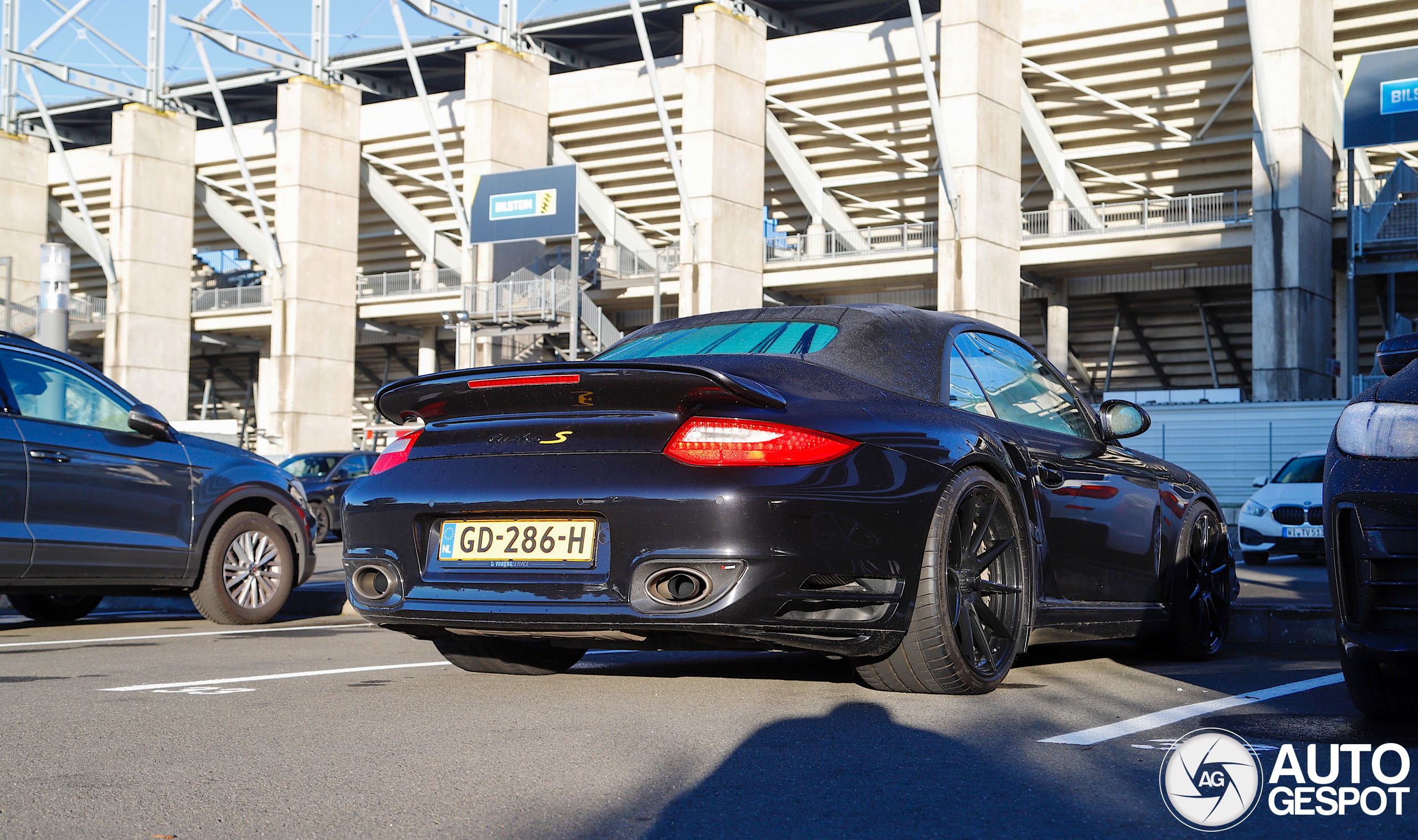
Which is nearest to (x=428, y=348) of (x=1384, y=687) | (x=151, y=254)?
(x=151, y=254)

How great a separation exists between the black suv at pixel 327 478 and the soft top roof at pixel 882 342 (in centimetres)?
1759

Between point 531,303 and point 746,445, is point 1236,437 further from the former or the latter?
point 746,445

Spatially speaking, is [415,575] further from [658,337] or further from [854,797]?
[854,797]

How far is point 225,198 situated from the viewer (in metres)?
50.8

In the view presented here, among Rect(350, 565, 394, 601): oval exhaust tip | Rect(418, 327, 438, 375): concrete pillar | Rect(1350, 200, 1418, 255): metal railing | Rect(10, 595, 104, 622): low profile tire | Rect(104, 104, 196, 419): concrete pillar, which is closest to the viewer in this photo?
Rect(350, 565, 394, 601): oval exhaust tip

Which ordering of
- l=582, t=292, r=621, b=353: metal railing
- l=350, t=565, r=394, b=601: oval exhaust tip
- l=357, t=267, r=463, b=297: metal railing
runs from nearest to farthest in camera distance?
l=350, t=565, r=394, b=601: oval exhaust tip < l=582, t=292, r=621, b=353: metal railing < l=357, t=267, r=463, b=297: metal railing

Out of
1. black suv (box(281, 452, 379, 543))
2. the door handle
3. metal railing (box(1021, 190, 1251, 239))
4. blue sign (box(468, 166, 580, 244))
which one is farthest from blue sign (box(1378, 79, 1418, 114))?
the door handle

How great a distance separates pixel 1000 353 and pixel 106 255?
158ft

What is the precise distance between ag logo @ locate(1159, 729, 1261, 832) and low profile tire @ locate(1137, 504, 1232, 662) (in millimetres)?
2349

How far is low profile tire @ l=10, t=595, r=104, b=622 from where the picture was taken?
837 centimetres

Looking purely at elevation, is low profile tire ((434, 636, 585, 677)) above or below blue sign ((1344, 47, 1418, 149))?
below

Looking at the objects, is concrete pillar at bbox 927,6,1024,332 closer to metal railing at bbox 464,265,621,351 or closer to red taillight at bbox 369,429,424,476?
metal railing at bbox 464,265,621,351

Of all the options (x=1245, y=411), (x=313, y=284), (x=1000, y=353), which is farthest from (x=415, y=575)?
(x=313, y=284)

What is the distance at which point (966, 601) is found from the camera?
4.45 meters
